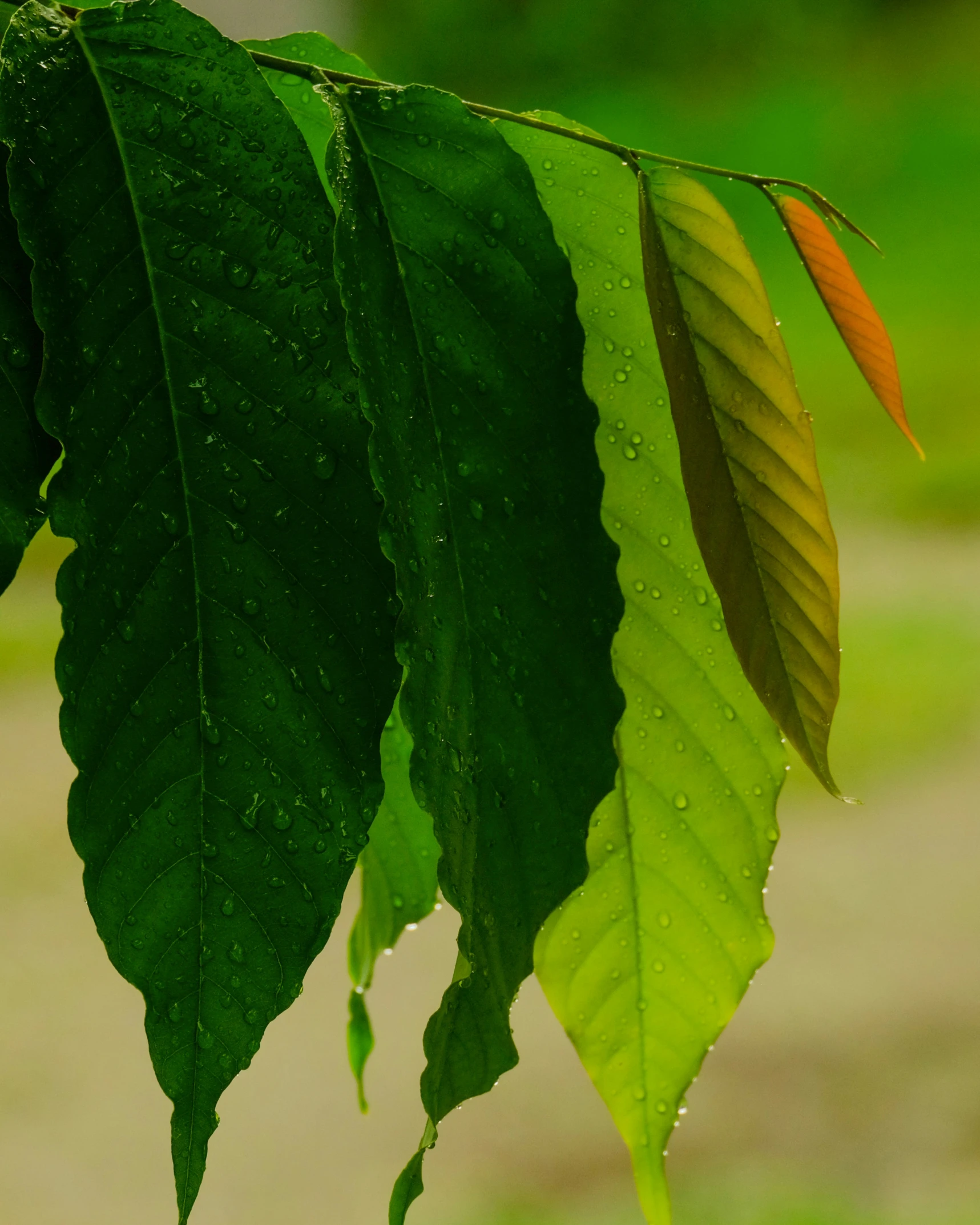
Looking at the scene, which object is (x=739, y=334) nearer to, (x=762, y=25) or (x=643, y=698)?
(x=643, y=698)

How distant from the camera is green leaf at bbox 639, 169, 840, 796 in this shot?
188mm

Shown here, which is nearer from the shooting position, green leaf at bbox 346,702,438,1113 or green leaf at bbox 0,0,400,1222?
green leaf at bbox 0,0,400,1222

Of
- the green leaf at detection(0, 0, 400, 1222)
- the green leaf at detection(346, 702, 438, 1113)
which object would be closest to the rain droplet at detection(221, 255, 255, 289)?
the green leaf at detection(0, 0, 400, 1222)

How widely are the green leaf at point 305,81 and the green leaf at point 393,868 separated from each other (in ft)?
0.42

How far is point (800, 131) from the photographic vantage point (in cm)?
285

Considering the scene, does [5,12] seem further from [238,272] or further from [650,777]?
[650,777]

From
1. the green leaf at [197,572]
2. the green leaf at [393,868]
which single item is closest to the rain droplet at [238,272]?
the green leaf at [197,572]

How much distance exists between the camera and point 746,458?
195mm

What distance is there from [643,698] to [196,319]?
12 cm

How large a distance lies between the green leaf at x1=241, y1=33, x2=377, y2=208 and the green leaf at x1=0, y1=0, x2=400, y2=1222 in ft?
0.24

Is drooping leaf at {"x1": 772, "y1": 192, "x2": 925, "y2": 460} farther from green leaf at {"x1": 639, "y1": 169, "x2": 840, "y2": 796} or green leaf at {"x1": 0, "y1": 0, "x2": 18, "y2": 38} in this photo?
green leaf at {"x1": 0, "y1": 0, "x2": 18, "y2": 38}

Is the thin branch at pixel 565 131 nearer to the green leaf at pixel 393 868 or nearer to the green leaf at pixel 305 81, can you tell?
the green leaf at pixel 305 81

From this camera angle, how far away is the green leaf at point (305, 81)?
0.24m

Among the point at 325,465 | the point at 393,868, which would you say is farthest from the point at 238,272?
the point at 393,868
